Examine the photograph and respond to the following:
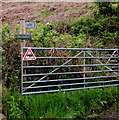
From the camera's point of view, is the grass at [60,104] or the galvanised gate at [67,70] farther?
the galvanised gate at [67,70]

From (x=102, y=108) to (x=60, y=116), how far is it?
149 centimetres

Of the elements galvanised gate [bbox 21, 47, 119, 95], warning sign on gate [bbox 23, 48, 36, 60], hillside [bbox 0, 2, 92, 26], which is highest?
hillside [bbox 0, 2, 92, 26]

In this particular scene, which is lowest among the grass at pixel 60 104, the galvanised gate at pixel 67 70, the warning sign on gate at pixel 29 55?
the grass at pixel 60 104

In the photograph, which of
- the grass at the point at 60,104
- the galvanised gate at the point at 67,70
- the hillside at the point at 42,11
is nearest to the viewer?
the grass at the point at 60,104

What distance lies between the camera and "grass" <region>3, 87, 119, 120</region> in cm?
351

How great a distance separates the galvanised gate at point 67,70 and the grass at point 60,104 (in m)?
0.37

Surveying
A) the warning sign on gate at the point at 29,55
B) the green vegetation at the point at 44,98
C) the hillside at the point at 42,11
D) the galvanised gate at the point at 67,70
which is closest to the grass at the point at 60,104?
the green vegetation at the point at 44,98

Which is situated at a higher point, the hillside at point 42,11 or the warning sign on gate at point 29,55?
the hillside at point 42,11

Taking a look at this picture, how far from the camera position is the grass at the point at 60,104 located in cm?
351

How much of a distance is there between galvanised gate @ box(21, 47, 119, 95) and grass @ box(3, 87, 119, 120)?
37cm

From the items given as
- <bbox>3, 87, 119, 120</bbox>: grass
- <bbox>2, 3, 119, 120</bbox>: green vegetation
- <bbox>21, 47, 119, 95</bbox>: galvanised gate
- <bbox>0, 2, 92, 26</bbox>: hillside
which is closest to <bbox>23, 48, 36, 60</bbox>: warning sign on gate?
<bbox>21, 47, 119, 95</bbox>: galvanised gate

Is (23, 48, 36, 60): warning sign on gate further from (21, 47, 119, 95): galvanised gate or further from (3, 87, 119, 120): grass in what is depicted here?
(3, 87, 119, 120): grass

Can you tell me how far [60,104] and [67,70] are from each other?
145 cm

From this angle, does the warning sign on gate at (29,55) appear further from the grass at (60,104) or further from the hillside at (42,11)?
the hillside at (42,11)
